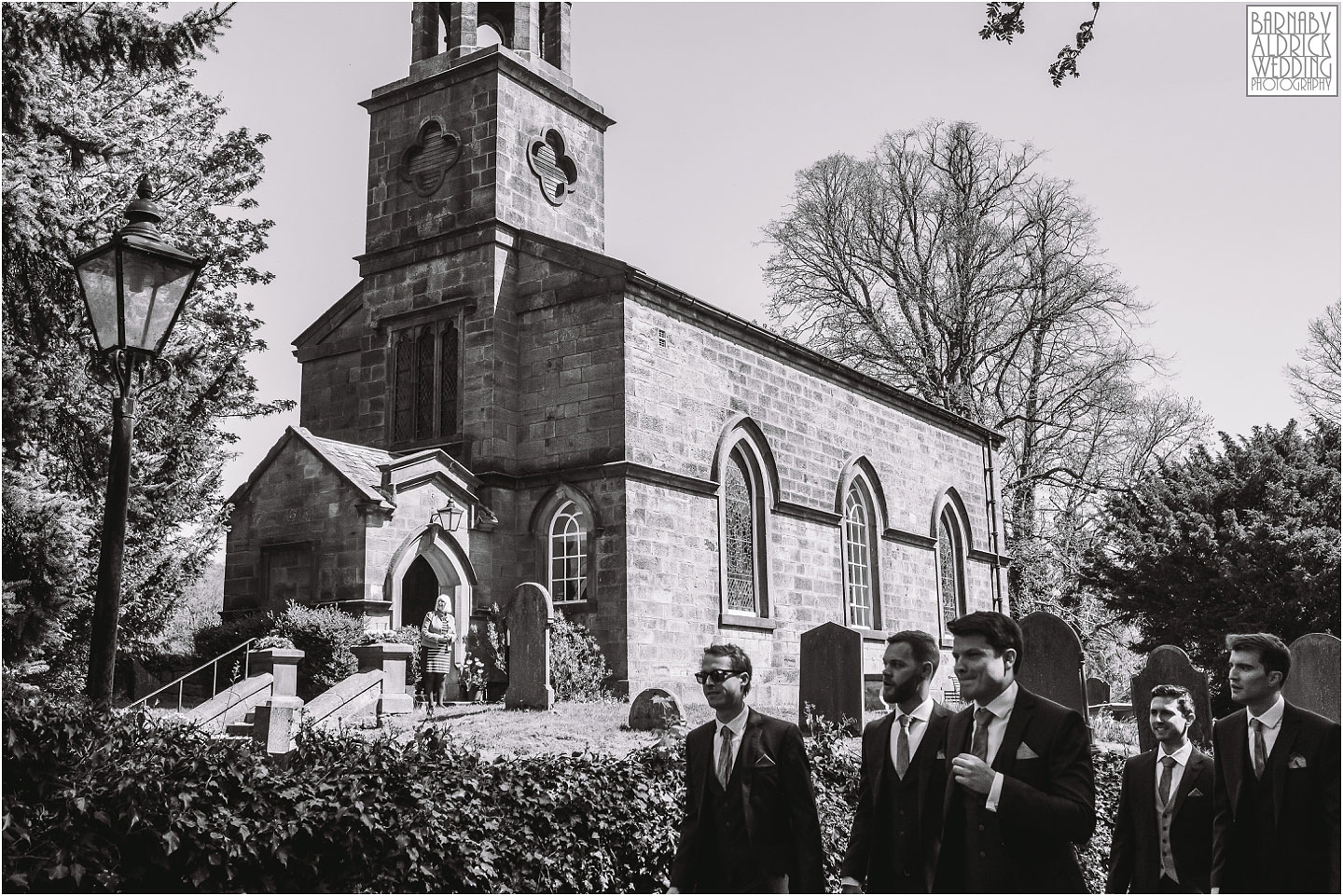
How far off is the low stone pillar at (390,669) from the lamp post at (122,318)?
9.61 metres

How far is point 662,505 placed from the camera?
20.5m

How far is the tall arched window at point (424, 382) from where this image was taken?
72.1 feet

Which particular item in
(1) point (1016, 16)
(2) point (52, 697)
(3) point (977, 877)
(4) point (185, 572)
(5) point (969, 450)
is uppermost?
(5) point (969, 450)

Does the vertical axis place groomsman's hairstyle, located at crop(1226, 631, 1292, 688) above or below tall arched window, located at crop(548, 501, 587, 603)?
below

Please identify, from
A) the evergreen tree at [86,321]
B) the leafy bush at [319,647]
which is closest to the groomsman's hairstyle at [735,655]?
the evergreen tree at [86,321]

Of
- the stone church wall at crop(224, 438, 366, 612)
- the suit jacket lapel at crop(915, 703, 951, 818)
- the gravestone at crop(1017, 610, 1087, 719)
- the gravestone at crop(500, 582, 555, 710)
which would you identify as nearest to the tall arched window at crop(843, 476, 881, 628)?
the gravestone at crop(500, 582, 555, 710)

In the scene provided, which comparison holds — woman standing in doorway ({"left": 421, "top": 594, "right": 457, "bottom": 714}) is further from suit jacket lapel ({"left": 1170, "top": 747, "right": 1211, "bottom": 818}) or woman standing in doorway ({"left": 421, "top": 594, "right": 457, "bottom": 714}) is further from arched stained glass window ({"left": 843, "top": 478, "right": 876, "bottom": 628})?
suit jacket lapel ({"left": 1170, "top": 747, "right": 1211, "bottom": 818})

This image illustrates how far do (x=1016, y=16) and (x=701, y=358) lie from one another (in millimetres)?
15083

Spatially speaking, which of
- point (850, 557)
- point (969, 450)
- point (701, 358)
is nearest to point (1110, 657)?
point (969, 450)

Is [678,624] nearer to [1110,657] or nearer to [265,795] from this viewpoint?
[265,795]

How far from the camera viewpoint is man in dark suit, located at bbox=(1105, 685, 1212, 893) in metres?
6.00

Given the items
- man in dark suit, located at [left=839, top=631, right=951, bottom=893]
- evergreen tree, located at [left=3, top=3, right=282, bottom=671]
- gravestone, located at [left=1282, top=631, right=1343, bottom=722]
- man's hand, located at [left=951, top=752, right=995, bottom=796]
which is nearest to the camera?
man's hand, located at [left=951, top=752, right=995, bottom=796]

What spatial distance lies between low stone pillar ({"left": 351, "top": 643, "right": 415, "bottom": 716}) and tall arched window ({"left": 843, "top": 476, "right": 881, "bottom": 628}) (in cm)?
1122

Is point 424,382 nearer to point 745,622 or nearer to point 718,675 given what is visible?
point 745,622
